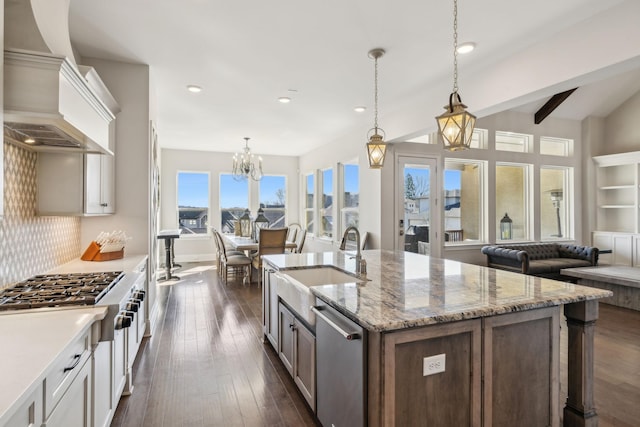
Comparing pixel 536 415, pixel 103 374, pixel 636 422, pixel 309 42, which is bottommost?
pixel 636 422

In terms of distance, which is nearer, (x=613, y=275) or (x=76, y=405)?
(x=76, y=405)

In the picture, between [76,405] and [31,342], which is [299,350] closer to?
[76,405]

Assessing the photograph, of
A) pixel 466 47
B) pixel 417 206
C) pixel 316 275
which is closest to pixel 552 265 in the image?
pixel 417 206

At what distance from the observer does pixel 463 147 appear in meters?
2.16

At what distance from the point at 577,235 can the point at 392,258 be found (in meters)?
6.18

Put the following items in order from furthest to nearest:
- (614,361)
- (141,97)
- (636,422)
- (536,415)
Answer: (141,97), (614,361), (636,422), (536,415)

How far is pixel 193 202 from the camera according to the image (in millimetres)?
8477

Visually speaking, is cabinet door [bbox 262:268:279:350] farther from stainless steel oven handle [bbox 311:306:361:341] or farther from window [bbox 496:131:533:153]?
window [bbox 496:131:533:153]

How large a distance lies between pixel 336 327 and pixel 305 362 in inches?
27.9

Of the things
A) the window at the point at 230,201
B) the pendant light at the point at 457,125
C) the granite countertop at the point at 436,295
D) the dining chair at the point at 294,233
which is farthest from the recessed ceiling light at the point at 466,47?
the window at the point at 230,201

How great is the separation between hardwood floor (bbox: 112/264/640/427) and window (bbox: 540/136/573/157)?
3907 millimetres

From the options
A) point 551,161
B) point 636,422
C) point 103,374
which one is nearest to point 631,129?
point 551,161

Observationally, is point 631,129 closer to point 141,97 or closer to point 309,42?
point 309,42

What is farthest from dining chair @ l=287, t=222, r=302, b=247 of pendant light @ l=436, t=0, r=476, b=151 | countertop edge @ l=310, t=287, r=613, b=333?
countertop edge @ l=310, t=287, r=613, b=333
